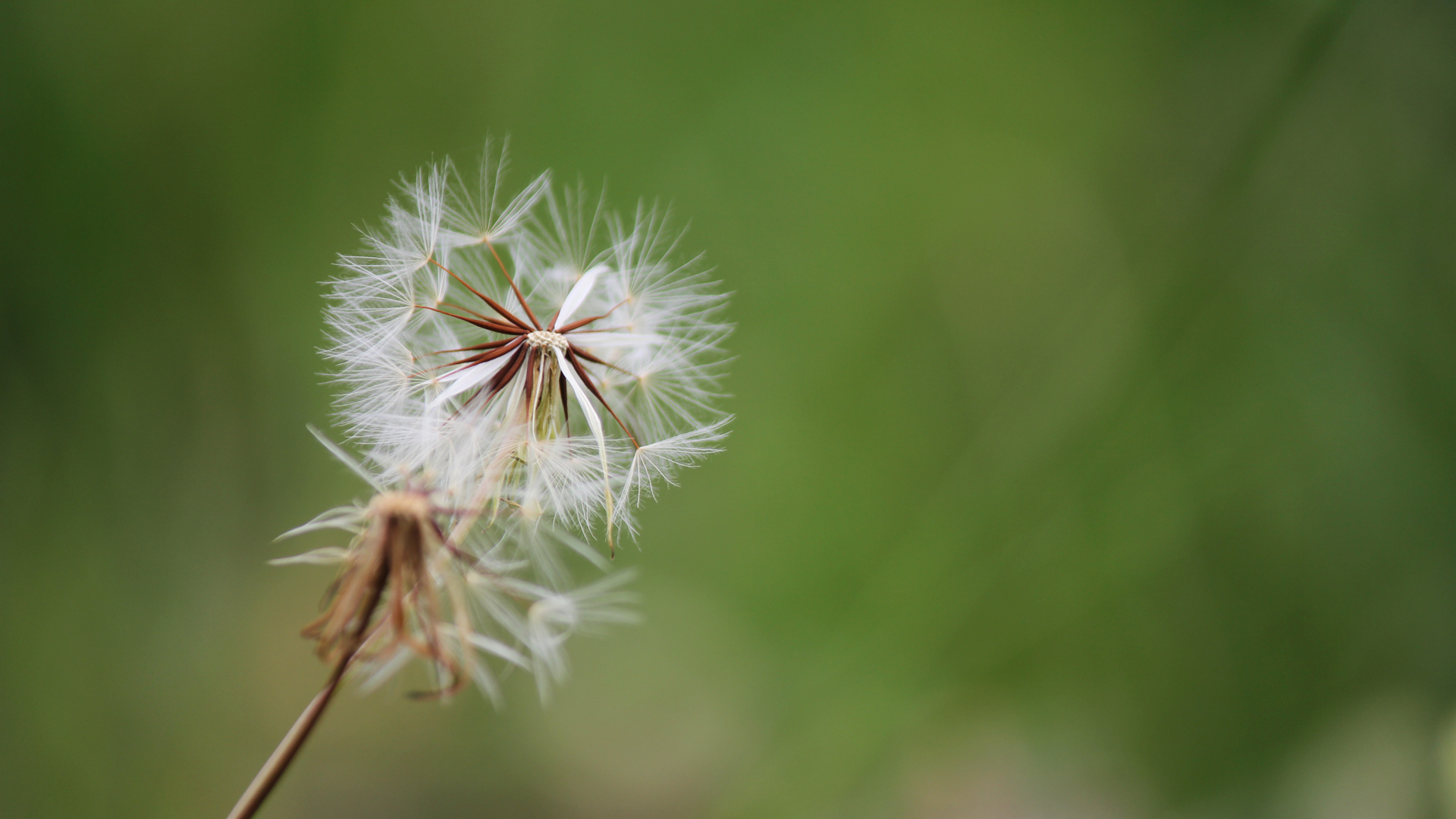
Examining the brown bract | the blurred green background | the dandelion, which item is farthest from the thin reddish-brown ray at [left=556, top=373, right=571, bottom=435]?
the blurred green background

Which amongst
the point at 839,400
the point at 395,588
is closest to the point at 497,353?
the point at 395,588

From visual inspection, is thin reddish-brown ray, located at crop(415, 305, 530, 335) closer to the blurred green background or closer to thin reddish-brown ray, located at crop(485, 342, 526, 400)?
thin reddish-brown ray, located at crop(485, 342, 526, 400)

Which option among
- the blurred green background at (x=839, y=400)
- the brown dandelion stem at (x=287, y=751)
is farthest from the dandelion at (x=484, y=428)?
the blurred green background at (x=839, y=400)

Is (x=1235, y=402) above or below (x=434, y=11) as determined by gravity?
below

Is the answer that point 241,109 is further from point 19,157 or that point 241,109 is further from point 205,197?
point 19,157

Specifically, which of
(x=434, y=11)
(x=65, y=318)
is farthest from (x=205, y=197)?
(x=434, y=11)

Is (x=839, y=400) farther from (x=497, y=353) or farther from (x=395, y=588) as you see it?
(x=395, y=588)
